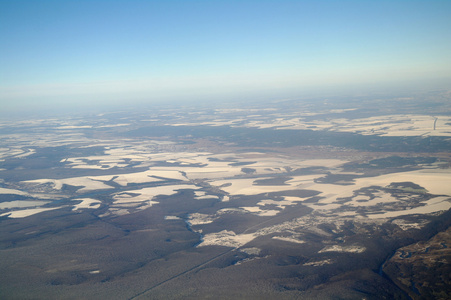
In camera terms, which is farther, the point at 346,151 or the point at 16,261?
the point at 346,151

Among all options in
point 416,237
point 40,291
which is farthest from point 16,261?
point 416,237

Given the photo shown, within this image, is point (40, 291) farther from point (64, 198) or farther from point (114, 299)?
point (64, 198)

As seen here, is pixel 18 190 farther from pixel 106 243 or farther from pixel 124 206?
pixel 106 243

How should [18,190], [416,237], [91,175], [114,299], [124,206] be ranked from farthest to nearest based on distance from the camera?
1. [91,175]
2. [18,190]
3. [124,206]
4. [416,237]
5. [114,299]

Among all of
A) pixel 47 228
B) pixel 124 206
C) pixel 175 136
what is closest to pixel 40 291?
pixel 47 228

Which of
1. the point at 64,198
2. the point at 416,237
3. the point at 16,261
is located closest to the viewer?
the point at 16,261

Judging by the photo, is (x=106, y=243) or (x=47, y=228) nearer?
(x=106, y=243)
